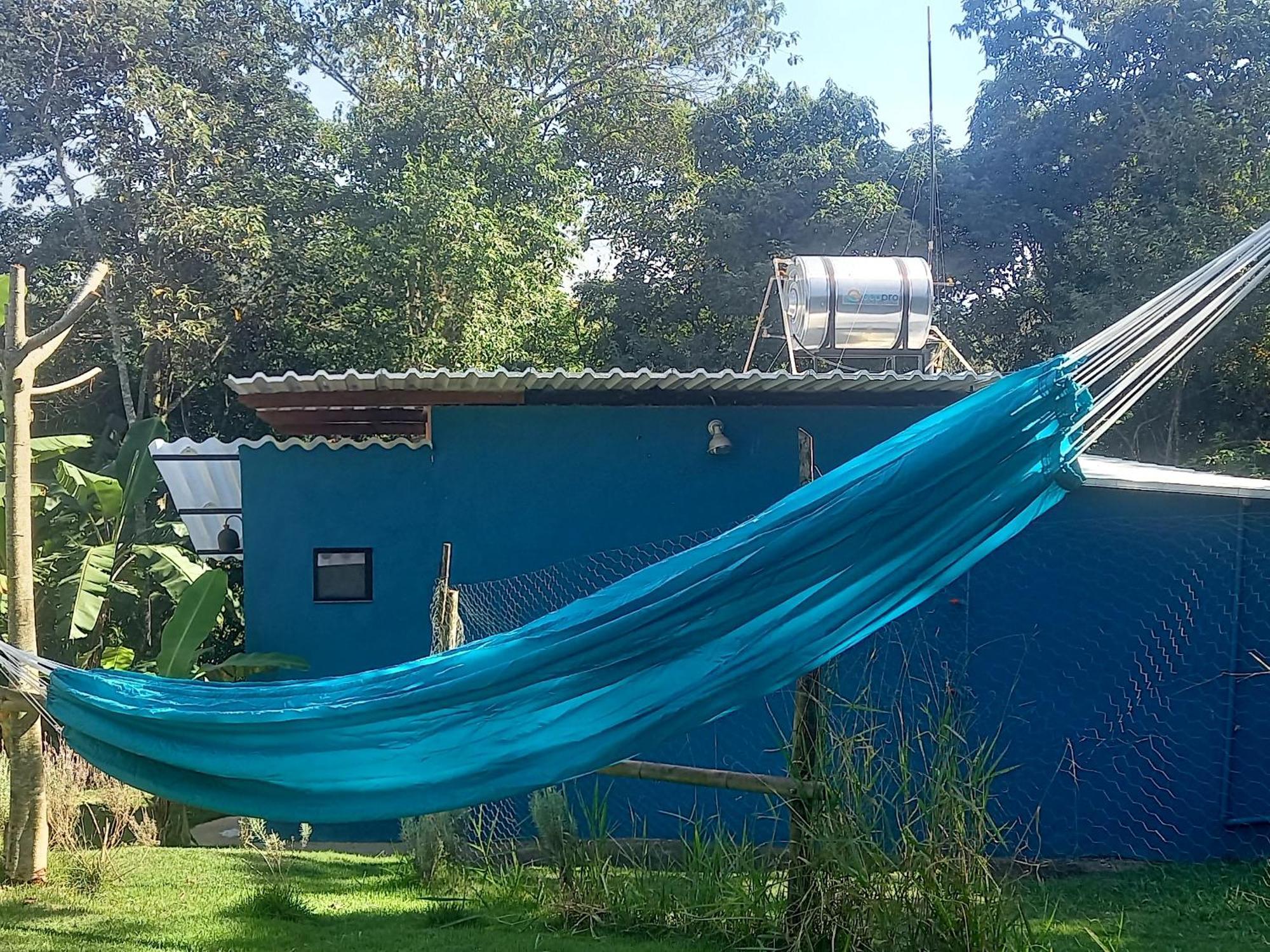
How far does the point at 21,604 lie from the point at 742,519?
131 inches

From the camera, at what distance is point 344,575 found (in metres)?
5.60

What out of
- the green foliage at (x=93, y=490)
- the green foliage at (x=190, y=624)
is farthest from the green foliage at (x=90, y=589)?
the green foliage at (x=190, y=624)

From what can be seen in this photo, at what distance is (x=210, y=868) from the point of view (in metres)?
4.21

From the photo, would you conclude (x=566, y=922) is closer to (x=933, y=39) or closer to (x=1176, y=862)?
(x=1176, y=862)

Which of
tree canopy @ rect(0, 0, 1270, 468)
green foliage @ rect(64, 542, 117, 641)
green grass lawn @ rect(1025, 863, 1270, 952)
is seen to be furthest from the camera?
tree canopy @ rect(0, 0, 1270, 468)

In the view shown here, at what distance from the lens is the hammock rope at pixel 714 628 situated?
2236 millimetres

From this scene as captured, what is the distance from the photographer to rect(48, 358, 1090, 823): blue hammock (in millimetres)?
2232

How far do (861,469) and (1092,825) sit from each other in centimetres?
336

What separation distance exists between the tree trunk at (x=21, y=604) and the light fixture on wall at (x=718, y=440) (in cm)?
312

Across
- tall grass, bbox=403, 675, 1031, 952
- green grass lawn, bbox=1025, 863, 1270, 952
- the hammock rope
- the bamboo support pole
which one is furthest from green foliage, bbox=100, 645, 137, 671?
green grass lawn, bbox=1025, 863, 1270, 952

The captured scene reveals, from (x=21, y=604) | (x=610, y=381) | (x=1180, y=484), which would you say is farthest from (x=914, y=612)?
(x=21, y=604)

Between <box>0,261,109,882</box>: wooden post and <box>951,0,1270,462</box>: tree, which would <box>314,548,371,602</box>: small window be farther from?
<box>951,0,1270,462</box>: tree

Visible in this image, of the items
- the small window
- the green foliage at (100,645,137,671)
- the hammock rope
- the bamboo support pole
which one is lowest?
the green foliage at (100,645,137,671)

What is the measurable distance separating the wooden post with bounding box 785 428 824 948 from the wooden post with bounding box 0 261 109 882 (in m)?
2.71
